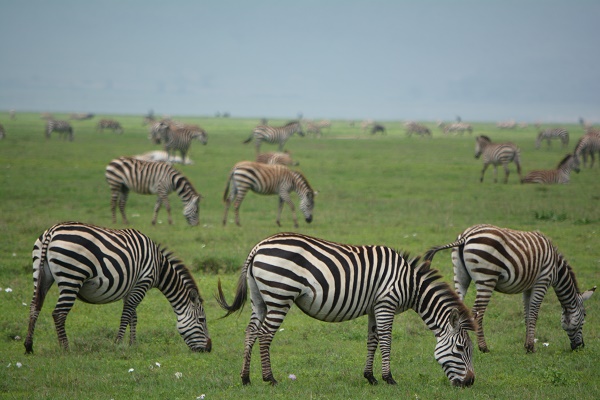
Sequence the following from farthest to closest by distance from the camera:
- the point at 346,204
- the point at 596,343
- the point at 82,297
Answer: the point at 346,204
the point at 596,343
the point at 82,297

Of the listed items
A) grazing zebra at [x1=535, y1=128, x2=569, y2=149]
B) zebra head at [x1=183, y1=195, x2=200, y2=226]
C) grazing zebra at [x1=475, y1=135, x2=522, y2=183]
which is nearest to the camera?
zebra head at [x1=183, y1=195, x2=200, y2=226]

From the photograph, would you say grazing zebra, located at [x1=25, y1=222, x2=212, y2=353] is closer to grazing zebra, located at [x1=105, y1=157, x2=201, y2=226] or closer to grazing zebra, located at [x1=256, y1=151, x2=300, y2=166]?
grazing zebra, located at [x1=105, y1=157, x2=201, y2=226]

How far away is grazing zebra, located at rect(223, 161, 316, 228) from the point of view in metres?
20.2

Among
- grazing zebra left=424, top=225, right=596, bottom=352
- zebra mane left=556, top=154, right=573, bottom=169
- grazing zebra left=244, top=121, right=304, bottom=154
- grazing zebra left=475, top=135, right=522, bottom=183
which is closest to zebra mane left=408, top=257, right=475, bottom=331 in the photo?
grazing zebra left=424, top=225, right=596, bottom=352

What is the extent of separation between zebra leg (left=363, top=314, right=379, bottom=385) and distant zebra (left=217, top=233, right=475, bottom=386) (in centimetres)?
1

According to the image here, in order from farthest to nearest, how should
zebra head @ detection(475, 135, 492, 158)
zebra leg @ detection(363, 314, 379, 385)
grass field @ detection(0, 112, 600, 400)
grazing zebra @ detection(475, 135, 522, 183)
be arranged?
zebra head @ detection(475, 135, 492, 158), grazing zebra @ detection(475, 135, 522, 183), zebra leg @ detection(363, 314, 379, 385), grass field @ detection(0, 112, 600, 400)

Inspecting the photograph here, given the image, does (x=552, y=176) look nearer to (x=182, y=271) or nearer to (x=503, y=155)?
(x=503, y=155)

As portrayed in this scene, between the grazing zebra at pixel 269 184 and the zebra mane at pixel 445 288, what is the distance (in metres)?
12.2

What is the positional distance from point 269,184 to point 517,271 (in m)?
11.9

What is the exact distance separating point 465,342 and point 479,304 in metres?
1.94

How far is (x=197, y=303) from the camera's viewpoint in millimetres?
9328

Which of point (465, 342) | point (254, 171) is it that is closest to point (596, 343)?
point (465, 342)

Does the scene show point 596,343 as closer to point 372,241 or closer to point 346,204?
point 372,241

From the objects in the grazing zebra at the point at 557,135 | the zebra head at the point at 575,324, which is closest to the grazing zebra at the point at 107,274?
the zebra head at the point at 575,324
